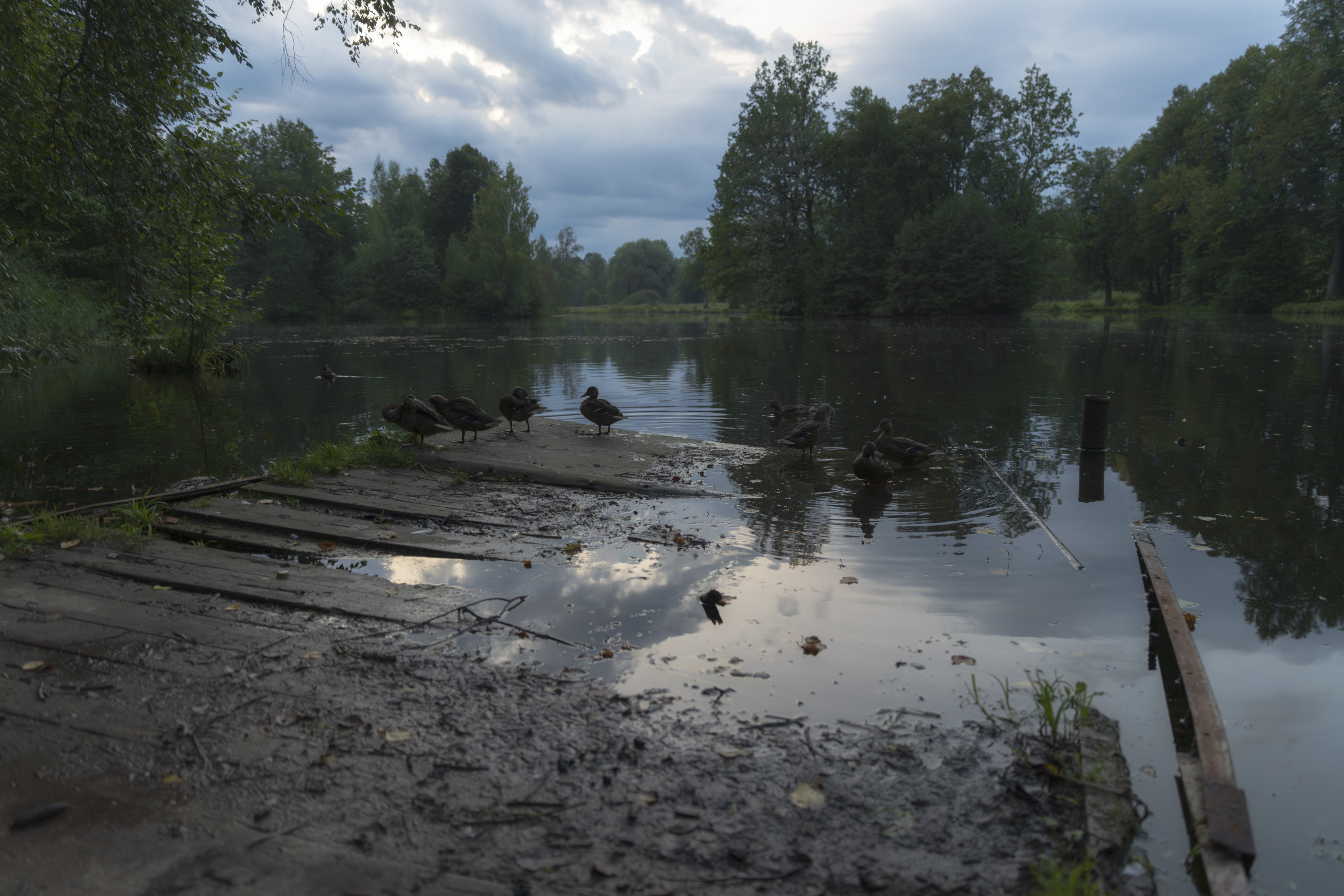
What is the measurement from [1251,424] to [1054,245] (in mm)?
57644

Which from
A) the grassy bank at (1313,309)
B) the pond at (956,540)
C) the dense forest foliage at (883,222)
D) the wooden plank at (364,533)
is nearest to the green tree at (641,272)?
the dense forest foliage at (883,222)

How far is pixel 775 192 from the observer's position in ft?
214

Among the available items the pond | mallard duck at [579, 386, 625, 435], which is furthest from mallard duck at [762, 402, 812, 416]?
mallard duck at [579, 386, 625, 435]

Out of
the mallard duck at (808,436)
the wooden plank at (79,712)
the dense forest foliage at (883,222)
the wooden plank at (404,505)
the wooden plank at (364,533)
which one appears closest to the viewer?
the wooden plank at (79,712)

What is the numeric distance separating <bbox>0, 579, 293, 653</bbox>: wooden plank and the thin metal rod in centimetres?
653

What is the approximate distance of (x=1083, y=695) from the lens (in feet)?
13.7

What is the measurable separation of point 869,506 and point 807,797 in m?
5.94

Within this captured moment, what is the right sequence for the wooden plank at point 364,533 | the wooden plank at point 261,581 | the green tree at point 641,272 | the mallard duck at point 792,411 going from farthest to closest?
1. the green tree at point 641,272
2. the mallard duck at point 792,411
3. the wooden plank at point 364,533
4. the wooden plank at point 261,581

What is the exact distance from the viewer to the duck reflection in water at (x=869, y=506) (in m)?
8.04

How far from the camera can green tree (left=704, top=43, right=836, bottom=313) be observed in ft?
206

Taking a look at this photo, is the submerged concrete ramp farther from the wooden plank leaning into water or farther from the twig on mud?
the wooden plank leaning into water

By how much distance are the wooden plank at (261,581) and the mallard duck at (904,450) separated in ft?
23.7

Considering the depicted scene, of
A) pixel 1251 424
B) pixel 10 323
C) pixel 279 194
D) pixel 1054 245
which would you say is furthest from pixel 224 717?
pixel 1054 245

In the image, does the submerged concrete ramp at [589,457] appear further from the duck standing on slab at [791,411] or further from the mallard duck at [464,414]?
the duck standing on slab at [791,411]
